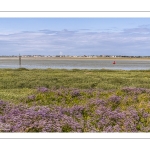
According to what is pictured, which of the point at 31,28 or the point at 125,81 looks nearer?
the point at 31,28

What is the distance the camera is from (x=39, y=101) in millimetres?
9883

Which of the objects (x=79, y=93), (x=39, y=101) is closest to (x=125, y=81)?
(x=79, y=93)
